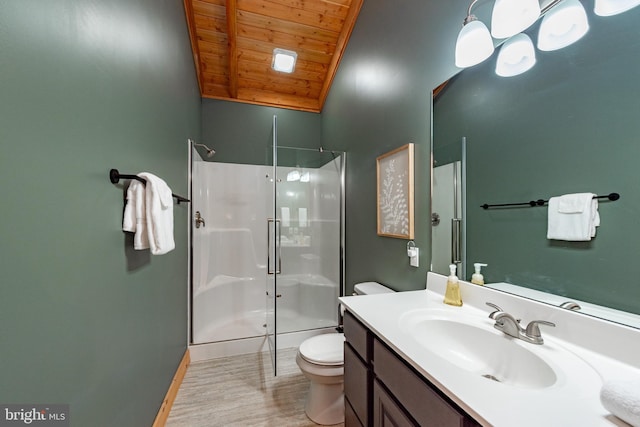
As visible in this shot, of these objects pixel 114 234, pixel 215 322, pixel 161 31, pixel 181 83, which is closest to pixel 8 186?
pixel 114 234

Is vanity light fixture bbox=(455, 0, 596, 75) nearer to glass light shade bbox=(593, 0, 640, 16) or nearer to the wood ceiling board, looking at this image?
glass light shade bbox=(593, 0, 640, 16)

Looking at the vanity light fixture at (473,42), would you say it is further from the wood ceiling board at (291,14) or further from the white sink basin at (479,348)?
the wood ceiling board at (291,14)

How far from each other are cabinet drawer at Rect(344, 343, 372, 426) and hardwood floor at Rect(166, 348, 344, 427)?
641 millimetres

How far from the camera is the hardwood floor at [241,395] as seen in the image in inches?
63.9

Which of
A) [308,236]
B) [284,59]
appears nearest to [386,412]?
[308,236]

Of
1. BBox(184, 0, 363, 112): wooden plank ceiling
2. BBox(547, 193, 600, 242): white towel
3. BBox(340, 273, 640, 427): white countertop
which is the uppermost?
BBox(184, 0, 363, 112): wooden plank ceiling

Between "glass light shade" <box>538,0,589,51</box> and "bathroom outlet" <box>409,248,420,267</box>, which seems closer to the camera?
"glass light shade" <box>538,0,589,51</box>

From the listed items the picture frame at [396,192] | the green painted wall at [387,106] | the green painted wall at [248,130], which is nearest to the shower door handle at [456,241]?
the green painted wall at [387,106]

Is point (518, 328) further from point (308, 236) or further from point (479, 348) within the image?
point (308, 236)

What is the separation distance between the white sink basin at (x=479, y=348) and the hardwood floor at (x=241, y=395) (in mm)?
1118

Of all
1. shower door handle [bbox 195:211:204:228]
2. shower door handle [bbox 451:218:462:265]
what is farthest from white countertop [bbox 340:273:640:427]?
shower door handle [bbox 195:211:204:228]

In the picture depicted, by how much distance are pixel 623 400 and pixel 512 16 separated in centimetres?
128

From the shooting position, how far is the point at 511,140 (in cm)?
105

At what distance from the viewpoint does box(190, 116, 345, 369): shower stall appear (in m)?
2.53
